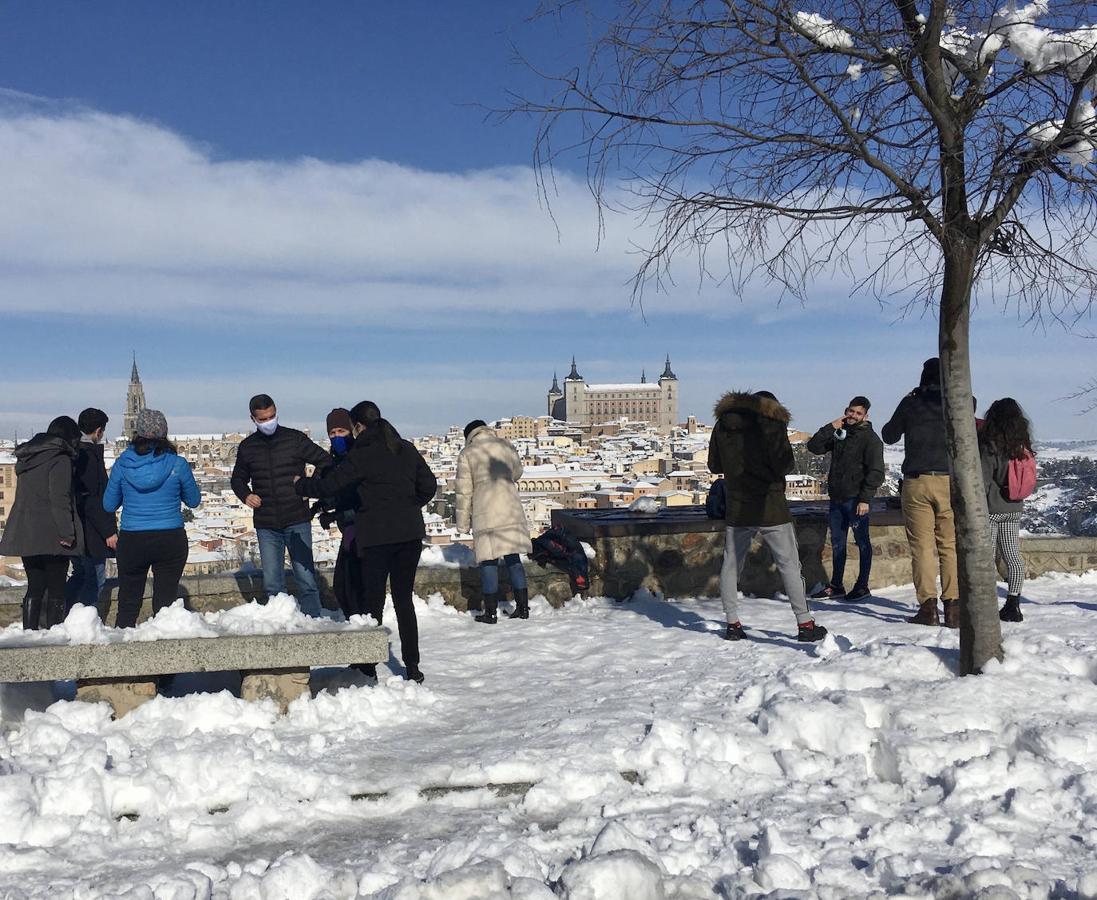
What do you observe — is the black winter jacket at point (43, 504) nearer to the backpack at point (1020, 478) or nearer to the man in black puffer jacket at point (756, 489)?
the man in black puffer jacket at point (756, 489)

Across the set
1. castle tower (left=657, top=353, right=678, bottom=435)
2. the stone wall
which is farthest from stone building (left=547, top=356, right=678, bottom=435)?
the stone wall

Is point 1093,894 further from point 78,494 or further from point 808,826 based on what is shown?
point 78,494

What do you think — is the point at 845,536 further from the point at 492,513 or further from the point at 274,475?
the point at 274,475

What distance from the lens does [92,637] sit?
16.7 ft

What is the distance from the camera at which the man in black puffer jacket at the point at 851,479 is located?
318 inches

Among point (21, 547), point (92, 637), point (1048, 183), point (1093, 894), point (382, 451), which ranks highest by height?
point (1048, 183)

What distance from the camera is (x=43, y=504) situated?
262 inches

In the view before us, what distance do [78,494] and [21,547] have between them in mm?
577

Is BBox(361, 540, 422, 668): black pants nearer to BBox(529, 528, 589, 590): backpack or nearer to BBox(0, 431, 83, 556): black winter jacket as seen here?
BBox(0, 431, 83, 556): black winter jacket

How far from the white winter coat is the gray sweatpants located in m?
1.90

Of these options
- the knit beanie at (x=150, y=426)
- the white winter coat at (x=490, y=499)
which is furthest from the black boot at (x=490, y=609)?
the knit beanie at (x=150, y=426)

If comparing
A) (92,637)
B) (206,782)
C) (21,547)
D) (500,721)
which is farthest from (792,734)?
(21,547)

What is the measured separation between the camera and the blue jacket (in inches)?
241

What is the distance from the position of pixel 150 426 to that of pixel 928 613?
5.65 meters
